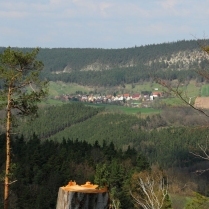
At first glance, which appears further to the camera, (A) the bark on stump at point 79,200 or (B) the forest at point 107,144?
(B) the forest at point 107,144

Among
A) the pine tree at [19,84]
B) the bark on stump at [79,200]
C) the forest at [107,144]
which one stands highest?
the pine tree at [19,84]

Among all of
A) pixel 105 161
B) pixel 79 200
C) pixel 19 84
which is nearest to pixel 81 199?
pixel 79 200

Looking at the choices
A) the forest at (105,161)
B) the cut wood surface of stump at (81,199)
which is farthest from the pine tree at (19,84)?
the cut wood surface of stump at (81,199)

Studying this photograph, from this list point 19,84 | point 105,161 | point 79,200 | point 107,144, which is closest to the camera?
point 79,200

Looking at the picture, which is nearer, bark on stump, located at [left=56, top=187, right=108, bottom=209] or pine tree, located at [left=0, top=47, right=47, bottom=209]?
bark on stump, located at [left=56, top=187, right=108, bottom=209]

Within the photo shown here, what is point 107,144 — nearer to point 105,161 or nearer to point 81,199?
point 105,161

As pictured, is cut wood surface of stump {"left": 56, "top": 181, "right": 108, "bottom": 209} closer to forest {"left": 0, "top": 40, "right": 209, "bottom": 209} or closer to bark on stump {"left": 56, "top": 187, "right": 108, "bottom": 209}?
bark on stump {"left": 56, "top": 187, "right": 108, "bottom": 209}

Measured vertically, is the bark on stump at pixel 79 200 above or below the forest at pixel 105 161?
above

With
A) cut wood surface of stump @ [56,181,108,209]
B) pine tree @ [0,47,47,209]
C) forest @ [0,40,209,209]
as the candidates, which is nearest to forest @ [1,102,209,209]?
forest @ [0,40,209,209]

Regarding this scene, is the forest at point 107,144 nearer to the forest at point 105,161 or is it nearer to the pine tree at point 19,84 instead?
the forest at point 105,161

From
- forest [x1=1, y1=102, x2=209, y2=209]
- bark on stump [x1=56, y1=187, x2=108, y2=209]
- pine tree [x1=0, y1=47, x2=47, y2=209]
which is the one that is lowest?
forest [x1=1, y1=102, x2=209, y2=209]

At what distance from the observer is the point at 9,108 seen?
1755 cm

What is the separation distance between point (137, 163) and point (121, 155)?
6.42 metres

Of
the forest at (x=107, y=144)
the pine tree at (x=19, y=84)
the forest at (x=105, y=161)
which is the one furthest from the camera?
the forest at (x=107, y=144)
